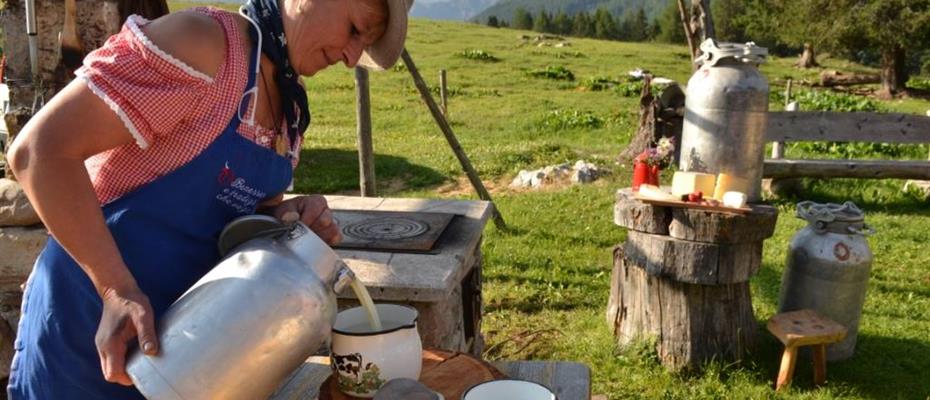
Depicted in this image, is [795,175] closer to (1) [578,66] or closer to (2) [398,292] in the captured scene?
(2) [398,292]

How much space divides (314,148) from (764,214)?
26.3 feet

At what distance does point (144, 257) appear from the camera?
1.60 metres

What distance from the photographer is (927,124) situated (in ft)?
27.9

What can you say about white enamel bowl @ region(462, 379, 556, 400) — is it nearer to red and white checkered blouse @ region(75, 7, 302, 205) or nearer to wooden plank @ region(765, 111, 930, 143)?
red and white checkered blouse @ region(75, 7, 302, 205)

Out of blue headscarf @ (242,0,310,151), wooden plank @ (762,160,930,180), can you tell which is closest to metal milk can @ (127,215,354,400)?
blue headscarf @ (242,0,310,151)

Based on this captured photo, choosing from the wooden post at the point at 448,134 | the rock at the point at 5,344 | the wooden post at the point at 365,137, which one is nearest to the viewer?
the rock at the point at 5,344

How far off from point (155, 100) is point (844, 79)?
89.6 ft

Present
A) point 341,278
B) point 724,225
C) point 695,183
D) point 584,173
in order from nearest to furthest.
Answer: point 341,278
point 724,225
point 695,183
point 584,173

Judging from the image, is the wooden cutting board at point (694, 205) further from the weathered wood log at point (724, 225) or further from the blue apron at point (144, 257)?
the blue apron at point (144, 257)

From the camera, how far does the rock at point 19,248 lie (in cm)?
369

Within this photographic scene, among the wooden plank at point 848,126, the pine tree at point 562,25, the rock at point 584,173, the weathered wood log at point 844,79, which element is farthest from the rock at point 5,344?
the pine tree at point 562,25

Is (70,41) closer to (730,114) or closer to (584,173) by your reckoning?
(730,114)

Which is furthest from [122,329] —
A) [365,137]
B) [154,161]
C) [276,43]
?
[365,137]

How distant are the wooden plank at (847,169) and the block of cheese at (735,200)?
407 centimetres
